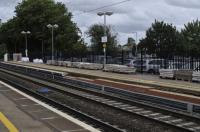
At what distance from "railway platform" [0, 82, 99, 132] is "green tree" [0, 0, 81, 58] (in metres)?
81.3

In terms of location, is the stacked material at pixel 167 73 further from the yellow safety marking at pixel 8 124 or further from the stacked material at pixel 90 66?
the yellow safety marking at pixel 8 124

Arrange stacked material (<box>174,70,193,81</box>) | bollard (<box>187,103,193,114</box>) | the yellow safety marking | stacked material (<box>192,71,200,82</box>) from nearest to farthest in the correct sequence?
the yellow safety marking → bollard (<box>187,103,193,114</box>) → stacked material (<box>192,71,200,82</box>) → stacked material (<box>174,70,193,81</box>)

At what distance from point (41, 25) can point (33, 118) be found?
9145 cm

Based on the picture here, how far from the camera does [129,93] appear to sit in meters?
21.8

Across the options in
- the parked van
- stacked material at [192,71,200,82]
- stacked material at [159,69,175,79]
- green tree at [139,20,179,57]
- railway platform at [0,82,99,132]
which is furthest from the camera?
green tree at [139,20,179,57]

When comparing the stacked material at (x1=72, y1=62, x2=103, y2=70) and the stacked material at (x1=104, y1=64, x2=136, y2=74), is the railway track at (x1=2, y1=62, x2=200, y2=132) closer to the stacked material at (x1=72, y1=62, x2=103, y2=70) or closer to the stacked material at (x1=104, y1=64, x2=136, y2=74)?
the stacked material at (x1=104, y1=64, x2=136, y2=74)

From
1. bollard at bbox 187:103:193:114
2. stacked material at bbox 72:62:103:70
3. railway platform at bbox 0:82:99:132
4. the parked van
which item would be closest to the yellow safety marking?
railway platform at bbox 0:82:99:132

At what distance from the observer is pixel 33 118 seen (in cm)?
1562

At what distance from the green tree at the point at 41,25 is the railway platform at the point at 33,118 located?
81.3 metres

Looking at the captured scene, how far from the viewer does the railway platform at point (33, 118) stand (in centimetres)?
1355

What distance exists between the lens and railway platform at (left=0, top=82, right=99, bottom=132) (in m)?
13.6

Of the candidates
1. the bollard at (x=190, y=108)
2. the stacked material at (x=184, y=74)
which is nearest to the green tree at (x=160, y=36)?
the stacked material at (x=184, y=74)

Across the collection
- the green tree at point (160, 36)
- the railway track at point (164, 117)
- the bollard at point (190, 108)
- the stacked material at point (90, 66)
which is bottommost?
the railway track at point (164, 117)

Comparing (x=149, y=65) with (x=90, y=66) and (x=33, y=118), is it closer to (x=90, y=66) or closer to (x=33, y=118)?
(x=90, y=66)
